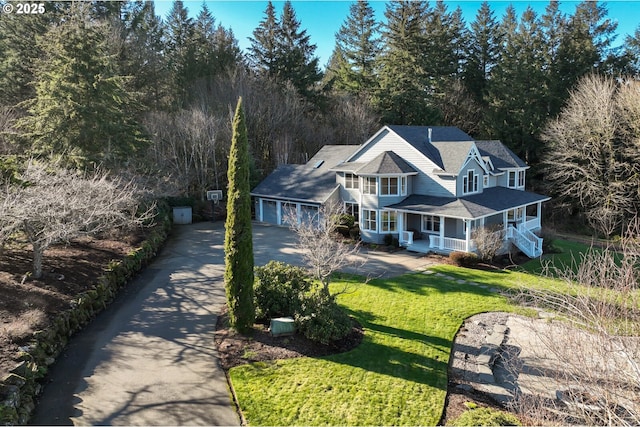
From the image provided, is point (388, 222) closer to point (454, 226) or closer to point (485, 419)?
point (454, 226)

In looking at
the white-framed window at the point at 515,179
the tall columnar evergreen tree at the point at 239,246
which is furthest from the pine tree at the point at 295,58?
the tall columnar evergreen tree at the point at 239,246

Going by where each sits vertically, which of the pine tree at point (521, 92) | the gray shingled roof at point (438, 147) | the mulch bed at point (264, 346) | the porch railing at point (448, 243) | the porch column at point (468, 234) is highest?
the pine tree at point (521, 92)

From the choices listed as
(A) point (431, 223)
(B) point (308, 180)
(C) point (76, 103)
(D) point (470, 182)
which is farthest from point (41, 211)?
(D) point (470, 182)

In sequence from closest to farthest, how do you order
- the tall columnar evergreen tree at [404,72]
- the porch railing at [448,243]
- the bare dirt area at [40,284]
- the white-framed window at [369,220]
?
the bare dirt area at [40,284] < the porch railing at [448,243] < the white-framed window at [369,220] < the tall columnar evergreen tree at [404,72]

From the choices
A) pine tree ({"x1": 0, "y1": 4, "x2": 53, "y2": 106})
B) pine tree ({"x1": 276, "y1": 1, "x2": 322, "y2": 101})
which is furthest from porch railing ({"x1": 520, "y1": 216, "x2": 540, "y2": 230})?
pine tree ({"x1": 0, "y1": 4, "x2": 53, "y2": 106})

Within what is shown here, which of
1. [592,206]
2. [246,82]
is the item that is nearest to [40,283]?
[246,82]

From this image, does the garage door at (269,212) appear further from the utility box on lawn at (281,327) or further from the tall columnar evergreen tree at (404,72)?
the utility box on lawn at (281,327)

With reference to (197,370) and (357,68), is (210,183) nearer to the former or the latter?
(357,68)
